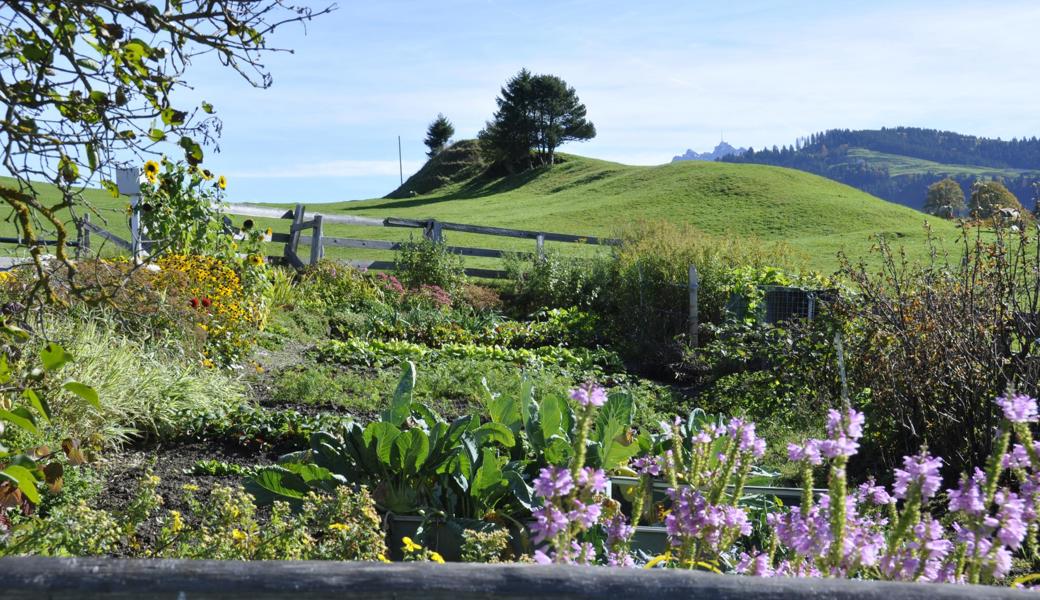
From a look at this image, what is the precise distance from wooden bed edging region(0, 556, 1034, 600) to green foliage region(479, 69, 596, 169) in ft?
191

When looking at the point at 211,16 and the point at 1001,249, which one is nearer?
the point at 211,16

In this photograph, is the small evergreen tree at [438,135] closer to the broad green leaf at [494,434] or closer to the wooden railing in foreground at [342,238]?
the wooden railing in foreground at [342,238]

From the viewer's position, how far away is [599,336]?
11641 mm

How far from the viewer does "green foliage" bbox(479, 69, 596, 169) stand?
194ft

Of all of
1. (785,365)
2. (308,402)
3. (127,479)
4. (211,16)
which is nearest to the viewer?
(211,16)

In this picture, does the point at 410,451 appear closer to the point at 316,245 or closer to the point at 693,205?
the point at 316,245

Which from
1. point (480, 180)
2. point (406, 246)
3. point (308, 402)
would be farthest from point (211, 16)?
point (480, 180)

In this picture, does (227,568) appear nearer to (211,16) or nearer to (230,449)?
(211,16)

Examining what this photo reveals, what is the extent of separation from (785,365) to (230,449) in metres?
4.54

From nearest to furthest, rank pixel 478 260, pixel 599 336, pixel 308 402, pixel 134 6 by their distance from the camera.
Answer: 1. pixel 134 6
2. pixel 308 402
3. pixel 599 336
4. pixel 478 260

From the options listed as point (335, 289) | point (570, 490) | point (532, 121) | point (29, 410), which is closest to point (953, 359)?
point (570, 490)

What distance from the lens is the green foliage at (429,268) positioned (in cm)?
1422

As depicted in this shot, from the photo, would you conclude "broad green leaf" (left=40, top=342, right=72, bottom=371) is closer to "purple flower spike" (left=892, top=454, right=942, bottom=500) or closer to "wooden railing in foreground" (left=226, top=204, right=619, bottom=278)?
"purple flower spike" (left=892, top=454, right=942, bottom=500)

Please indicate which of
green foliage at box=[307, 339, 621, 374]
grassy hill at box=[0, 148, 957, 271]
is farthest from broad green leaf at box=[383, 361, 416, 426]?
grassy hill at box=[0, 148, 957, 271]
